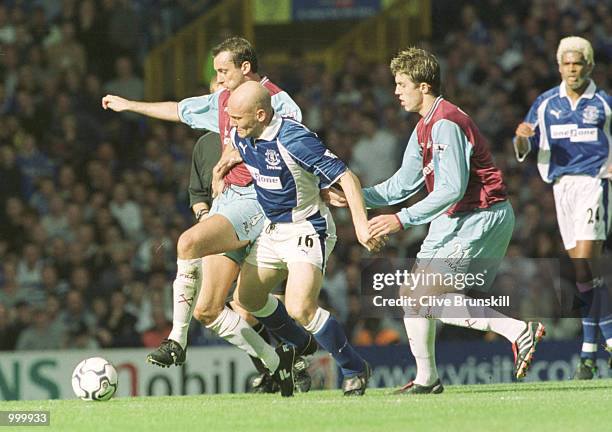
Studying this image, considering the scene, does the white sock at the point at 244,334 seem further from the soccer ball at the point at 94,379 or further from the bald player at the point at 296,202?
the soccer ball at the point at 94,379

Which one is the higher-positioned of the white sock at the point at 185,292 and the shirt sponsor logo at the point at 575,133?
the shirt sponsor logo at the point at 575,133

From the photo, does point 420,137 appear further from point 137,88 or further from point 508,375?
point 137,88

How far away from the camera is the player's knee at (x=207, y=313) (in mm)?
8703

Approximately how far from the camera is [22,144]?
15312 millimetres

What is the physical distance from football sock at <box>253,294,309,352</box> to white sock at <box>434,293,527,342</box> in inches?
42.9

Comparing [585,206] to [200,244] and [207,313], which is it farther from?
[200,244]

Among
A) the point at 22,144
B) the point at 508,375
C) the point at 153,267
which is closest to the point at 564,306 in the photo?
the point at 508,375

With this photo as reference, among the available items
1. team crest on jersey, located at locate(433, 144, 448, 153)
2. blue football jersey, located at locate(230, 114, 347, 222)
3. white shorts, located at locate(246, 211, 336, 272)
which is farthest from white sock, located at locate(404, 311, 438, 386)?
team crest on jersey, located at locate(433, 144, 448, 153)

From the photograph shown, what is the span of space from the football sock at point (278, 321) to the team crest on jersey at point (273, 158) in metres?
1.07

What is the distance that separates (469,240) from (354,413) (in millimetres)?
1569

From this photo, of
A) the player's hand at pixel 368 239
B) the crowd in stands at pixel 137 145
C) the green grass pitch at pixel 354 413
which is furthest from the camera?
the crowd in stands at pixel 137 145

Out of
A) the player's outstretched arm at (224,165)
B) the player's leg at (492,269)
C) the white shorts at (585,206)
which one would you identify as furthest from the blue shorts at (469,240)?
the white shorts at (585,206)

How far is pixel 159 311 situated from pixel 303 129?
18.2 feet

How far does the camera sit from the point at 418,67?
27.1 ft
